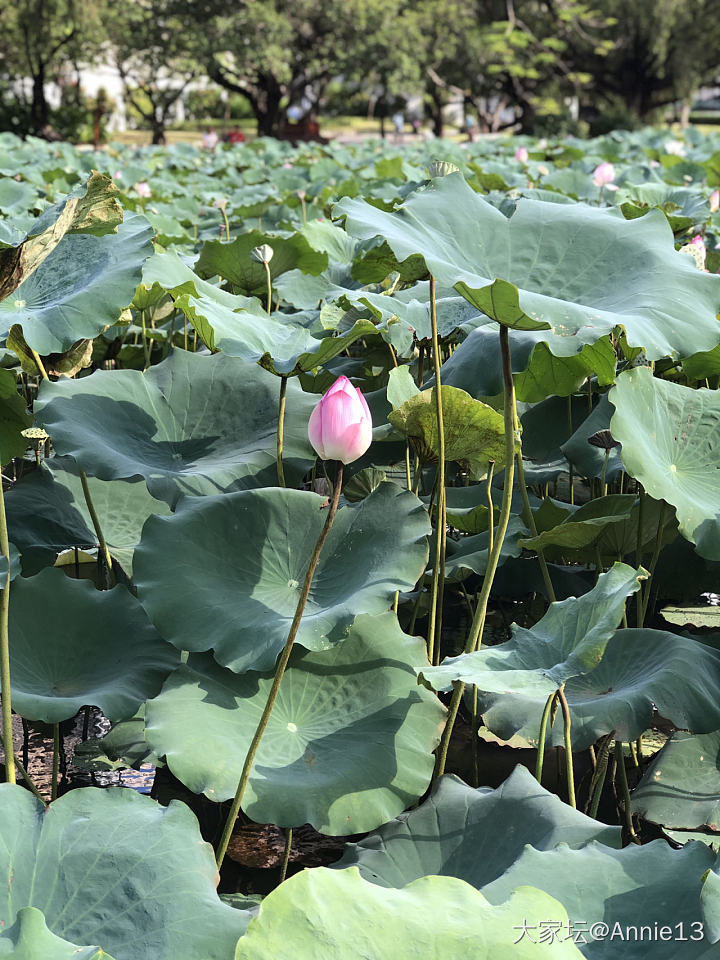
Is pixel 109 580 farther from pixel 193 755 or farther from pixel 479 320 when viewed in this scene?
pixel 479 320

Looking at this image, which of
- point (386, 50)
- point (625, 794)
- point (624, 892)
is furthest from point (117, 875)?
point (386, 50)

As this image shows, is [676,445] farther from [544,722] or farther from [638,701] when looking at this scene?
[544,722]

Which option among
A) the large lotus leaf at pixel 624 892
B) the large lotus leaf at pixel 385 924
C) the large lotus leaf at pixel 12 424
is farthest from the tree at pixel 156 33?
the large lotus leaf at pixel 385 924

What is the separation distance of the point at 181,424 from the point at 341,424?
63cm

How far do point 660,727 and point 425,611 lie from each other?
477 millimetres

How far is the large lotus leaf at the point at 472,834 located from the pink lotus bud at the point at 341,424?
0.41 meters

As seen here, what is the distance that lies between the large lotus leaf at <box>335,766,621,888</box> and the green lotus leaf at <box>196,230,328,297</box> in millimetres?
1365

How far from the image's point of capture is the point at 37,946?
677 mm

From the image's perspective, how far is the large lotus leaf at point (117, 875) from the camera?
0.82m

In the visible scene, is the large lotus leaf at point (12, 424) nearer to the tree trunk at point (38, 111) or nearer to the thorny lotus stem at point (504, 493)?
the thorny lotus stem at point (504, 493)

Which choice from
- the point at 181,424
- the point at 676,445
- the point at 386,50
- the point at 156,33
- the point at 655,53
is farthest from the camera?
the point at 655,53

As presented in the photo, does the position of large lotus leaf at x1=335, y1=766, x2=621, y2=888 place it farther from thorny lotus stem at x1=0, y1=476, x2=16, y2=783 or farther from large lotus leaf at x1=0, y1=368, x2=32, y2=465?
large lotus leaf at x1=0, y1=368, x2=32, y2=465

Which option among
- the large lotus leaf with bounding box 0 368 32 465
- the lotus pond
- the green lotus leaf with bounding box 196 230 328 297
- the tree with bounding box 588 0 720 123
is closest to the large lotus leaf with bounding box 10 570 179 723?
the lotus pond

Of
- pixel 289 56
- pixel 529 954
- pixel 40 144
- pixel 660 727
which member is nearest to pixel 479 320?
pixel 660 727
